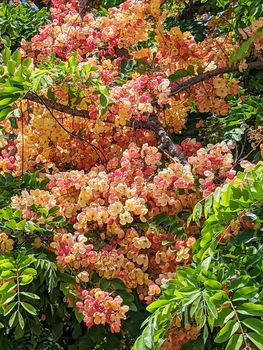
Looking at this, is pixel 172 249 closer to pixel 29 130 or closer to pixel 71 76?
pixel 71 76

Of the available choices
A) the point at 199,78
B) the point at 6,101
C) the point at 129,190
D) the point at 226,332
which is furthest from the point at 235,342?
the point at 199,78

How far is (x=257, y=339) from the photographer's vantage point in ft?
5.76

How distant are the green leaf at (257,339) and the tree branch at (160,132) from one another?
1.16 m

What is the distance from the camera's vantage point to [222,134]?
3.53m

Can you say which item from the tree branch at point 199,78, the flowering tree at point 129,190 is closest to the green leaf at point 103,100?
the flowering tree at point 129,190

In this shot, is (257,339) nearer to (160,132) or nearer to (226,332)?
(226,332)

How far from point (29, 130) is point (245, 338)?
1.67 m

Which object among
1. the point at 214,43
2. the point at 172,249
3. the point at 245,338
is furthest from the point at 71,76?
the point at 245,338

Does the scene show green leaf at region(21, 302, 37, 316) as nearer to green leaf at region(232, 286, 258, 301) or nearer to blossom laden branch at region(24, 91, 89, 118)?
green leaf at region(232, 286, 258, 301)

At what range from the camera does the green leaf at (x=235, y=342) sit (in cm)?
176

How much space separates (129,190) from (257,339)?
972 millimetres

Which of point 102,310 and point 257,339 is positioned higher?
point 257,339

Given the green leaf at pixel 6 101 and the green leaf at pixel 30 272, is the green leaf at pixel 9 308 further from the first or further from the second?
the green leaf at pixel 6 101

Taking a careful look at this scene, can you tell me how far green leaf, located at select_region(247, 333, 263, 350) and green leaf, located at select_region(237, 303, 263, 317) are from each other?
6cm
